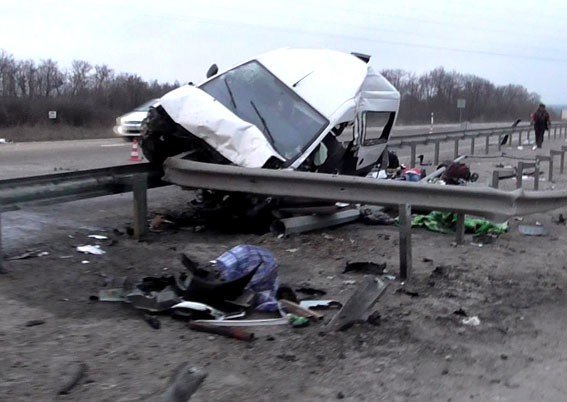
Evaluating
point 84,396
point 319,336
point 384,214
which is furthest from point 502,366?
point 384,214

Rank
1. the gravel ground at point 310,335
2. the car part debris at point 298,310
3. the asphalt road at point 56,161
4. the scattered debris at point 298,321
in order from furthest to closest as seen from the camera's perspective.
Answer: the asphalt road at point 56,161 < the car part debris at point 298,310 < the scattered debris at point 298,321 < the gravel ground at point 310,335

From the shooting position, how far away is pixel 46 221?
796 centimetres

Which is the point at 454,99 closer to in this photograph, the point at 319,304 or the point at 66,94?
the point at 66,94

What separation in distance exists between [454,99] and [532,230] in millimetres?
70339

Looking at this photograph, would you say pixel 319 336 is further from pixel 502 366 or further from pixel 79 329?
pixel 79 329

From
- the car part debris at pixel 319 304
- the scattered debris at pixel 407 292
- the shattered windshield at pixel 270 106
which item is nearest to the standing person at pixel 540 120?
the shattered windshield at pixel 270 106

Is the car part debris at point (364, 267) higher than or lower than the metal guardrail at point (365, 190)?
lower

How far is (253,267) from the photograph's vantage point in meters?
5.36

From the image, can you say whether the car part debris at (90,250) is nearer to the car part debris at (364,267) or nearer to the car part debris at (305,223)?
the car part debris at (305,223)

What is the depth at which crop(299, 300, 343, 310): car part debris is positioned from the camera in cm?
525

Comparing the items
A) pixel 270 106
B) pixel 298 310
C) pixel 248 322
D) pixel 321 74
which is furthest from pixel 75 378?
pixel 321 74

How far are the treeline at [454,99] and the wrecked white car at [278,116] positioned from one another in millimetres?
54206

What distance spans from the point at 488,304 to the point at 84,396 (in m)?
3.28

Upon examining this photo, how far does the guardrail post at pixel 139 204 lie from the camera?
716cm
